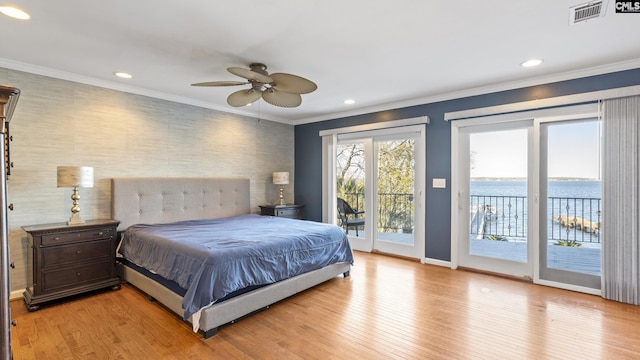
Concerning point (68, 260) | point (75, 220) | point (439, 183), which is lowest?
point (68, 260)

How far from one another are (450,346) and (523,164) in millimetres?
2620

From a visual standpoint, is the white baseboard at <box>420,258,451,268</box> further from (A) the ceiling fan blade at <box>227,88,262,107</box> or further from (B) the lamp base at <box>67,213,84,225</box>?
(B) the lamp base at <box>67,213,84,225</box>

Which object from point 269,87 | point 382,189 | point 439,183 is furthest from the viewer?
point 382,189

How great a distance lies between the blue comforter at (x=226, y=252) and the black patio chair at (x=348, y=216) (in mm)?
1518

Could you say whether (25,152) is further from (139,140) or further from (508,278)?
(508,278)

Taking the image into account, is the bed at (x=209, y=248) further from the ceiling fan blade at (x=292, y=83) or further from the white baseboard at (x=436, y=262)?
the ceiling fan blade at (x=292, y=83)

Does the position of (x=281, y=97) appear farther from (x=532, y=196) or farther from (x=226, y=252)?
(x=532, y=196)

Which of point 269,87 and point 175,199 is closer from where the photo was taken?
point 269,87

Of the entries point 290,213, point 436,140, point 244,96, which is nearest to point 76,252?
point 244,96

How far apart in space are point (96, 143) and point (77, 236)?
1186 millimetres

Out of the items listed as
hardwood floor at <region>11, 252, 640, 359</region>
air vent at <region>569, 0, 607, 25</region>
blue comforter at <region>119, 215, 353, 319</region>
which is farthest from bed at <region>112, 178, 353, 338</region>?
air vent at <region>569, 0, 607, 25</region>

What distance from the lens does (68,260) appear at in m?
3.03
